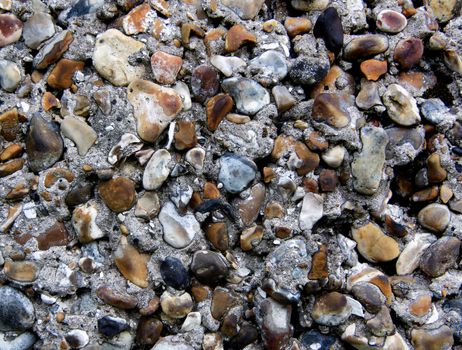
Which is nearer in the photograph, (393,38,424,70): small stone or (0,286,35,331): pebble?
(0,286,35,331): pebble

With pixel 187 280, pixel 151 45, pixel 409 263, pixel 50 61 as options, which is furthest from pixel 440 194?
pixel 50 61

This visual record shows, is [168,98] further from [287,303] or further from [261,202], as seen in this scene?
[287,303]

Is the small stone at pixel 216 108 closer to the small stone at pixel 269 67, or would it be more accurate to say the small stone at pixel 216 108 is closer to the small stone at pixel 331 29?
the small stone at pixel 269 67

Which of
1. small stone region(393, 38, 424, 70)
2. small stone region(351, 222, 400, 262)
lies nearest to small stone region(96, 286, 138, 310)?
small stone region(351, 222, 400, 262)

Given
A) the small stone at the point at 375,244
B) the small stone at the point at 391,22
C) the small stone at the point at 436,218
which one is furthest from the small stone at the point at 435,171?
the small stone at the point at 391,22

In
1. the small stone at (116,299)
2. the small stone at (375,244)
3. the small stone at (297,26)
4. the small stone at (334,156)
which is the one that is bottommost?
the small stone at (116,299)

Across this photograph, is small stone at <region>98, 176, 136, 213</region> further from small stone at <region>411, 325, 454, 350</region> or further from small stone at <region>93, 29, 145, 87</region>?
small stone at <region>411, 325, 454, 350</region>
